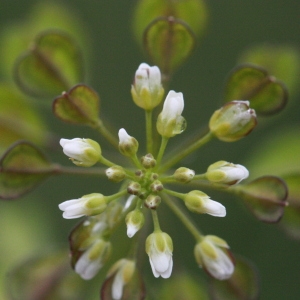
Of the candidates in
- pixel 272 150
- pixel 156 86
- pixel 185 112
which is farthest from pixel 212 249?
pixel 185 112

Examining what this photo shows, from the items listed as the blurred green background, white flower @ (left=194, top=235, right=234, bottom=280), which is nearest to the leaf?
white flower @ (left=194, top=235, right=234, bottom=280)

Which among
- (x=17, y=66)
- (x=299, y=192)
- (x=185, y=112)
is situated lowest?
(x=185, y=112)

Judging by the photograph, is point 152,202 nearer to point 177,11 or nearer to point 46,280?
point 46,280

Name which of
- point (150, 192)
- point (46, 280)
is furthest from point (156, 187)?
point (46, 280)

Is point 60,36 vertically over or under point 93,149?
over

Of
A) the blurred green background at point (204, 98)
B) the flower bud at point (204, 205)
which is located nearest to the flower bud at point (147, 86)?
the flower bud at point (204, 205)

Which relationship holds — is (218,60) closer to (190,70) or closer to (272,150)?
(190,70)
